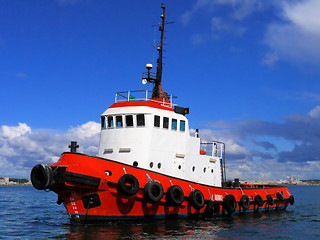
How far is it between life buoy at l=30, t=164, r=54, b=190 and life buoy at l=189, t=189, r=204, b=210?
263 inches

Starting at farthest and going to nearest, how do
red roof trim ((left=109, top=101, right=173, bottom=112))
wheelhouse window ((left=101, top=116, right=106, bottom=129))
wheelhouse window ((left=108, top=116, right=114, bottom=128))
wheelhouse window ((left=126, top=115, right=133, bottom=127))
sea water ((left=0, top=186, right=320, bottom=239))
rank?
1. wheelhouse window ((left=101, top=116, right=106, bottom=129))
2. wheelhouse window ((left=108, top=116, right=114, bottom=128))
3. red roof trim ((left=109, top=101, right=173, bottom=112))
4. wheelhouse window ((left=126, top=115, right=133, bottom=127))
5. sea water ((left=0, top=186, right=320, bottom=239))

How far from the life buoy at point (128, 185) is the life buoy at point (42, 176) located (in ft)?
8.90

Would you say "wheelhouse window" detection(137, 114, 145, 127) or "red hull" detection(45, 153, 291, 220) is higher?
"wheelhouse window" detection(137, 114, 145, 127)

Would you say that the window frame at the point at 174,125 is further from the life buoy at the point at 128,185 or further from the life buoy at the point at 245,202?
the life buoy at the point at 245,202

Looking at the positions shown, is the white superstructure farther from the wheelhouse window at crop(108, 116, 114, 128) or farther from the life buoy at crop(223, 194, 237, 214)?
the life buoy at crop(223, 194, 237, 214)

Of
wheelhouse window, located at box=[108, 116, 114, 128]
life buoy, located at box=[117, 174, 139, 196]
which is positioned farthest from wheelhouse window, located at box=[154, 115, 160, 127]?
life buoy, located at box=[117, 174, 139, 196]

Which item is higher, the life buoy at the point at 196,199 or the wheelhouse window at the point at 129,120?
the wheelhouse window at the point at 129,120

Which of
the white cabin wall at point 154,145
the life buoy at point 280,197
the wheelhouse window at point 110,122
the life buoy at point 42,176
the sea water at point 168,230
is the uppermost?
the wheelhouse window at point 110,122

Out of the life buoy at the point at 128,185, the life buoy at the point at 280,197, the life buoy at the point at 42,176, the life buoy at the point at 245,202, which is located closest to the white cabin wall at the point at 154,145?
the life buoy at the point at 128,185

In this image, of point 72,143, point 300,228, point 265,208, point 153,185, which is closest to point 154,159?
point 153,185

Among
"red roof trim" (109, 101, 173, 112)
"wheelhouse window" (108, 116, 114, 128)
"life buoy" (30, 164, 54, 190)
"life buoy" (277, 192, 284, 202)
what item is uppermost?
"red roof trim" (109, 101, 173, 112)

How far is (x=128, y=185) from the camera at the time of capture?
14102mm

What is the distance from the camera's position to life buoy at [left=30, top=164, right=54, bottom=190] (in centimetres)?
1311

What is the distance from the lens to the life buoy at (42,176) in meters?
13.1
